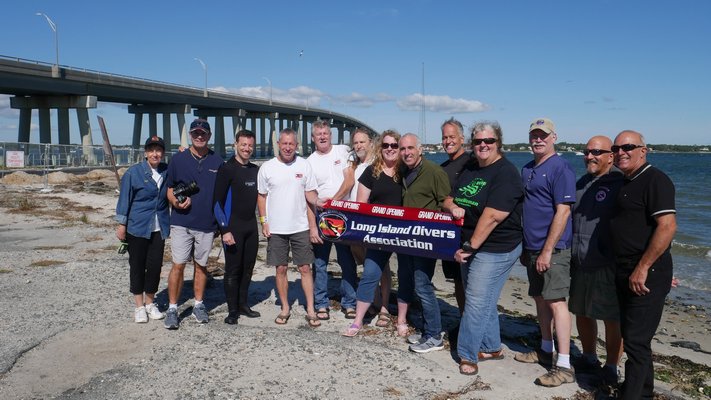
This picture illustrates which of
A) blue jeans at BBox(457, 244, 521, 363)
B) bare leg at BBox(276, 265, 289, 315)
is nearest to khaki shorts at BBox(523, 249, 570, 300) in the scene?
blue jeans at BBox(457, 244, 521, 363)

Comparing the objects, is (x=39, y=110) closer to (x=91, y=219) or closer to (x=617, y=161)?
(x=91, y=219)

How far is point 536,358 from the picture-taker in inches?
199

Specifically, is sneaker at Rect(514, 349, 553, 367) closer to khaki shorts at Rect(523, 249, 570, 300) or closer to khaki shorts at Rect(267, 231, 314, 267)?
khaki shorts at Rect(523, 249, 570, 300)

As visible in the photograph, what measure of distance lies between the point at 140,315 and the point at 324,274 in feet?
7.07

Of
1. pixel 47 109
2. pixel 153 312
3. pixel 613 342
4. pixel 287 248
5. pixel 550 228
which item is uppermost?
pixel 47 109

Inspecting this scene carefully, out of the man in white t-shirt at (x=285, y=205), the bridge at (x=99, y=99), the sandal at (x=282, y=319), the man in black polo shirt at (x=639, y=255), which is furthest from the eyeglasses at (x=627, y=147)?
the bridge at (x=99, y=99)

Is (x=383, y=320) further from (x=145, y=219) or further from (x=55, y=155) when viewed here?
(x=55, y=155)

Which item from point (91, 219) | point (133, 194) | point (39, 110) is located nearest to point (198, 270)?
point (133, 194)

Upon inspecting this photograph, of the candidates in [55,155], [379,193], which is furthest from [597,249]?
[55,155]

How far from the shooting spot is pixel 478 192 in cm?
461

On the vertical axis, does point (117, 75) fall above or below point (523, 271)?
above

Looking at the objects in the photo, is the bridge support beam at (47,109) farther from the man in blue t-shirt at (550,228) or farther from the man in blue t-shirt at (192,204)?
the man in blue t-shirt at (550,228)

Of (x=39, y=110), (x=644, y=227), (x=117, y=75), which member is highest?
(x=117, y=75)

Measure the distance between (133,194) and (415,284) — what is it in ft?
10.7
